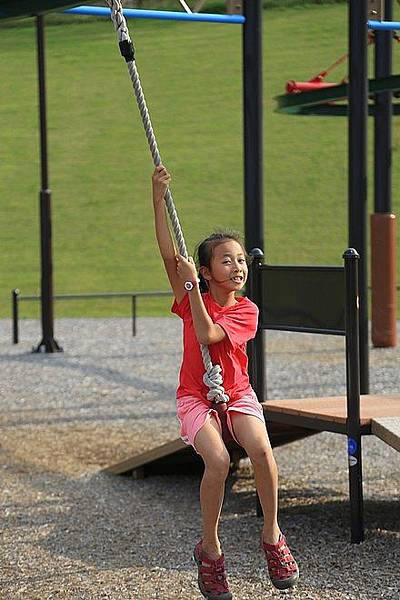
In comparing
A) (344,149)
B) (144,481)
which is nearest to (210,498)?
(144,481)

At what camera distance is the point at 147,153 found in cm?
3425

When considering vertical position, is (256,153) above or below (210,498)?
above

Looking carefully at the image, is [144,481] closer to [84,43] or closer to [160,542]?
[160,542]

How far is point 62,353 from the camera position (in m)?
15.7

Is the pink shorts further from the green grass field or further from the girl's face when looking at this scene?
the green grass field

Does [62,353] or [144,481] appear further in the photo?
[62,353]

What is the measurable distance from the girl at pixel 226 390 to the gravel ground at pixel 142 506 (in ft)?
2.39

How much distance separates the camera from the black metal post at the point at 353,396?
630 centimetres

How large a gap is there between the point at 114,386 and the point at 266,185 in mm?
20125

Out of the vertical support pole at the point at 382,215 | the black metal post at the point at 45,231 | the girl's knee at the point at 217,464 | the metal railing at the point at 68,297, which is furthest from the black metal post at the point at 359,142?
the metal railing at the point at 68,297

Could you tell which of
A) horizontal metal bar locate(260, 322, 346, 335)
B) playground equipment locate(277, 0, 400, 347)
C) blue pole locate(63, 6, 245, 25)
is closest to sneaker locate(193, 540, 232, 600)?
horizontal metal bar locate(260, 322, 346, 335)

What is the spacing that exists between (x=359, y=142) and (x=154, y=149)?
3667 mm

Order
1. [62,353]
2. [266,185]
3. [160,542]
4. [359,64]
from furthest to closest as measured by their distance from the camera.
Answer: [266,185]
[62,353]
[359,64]
[160,542]

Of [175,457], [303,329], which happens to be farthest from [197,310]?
[175,457]
